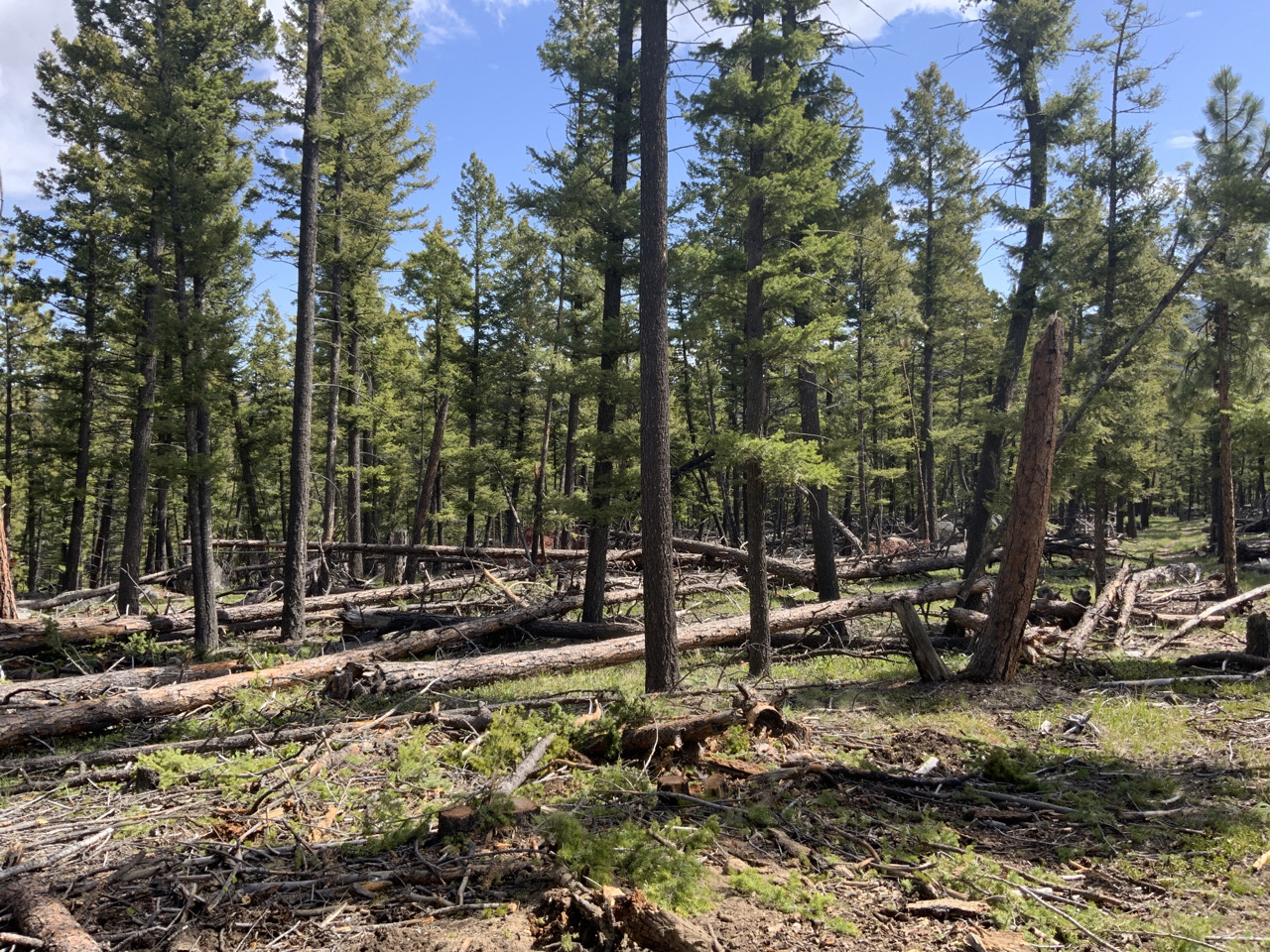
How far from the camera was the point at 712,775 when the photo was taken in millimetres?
6164

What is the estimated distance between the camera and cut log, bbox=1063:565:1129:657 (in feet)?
37.0

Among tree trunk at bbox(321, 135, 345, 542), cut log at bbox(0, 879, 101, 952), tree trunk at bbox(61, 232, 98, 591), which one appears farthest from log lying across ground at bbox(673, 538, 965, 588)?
tree trunk at bbox(61, 232, 98, 591)

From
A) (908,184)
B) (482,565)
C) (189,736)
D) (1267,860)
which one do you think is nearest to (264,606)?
(482,565)

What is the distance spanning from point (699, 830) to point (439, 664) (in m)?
6.51

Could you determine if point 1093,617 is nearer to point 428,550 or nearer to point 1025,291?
point 1025,291

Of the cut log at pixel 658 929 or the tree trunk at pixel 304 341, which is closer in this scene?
the cut log at pixel 658 929

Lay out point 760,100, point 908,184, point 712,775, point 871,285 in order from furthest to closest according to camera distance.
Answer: point 908,184 → point 871,285 → point 760,100 → point 712,775

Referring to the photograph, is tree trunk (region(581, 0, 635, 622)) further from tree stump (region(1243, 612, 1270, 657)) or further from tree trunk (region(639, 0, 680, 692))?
tree stump (region(1243, 612, 1270, 657))

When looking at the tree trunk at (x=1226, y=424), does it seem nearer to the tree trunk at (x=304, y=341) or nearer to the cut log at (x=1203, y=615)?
the cut log at (x=1203, y=615)

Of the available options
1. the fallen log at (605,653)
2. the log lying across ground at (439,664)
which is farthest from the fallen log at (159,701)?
the fallen log at (605,653)

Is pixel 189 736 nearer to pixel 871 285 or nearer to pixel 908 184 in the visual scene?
pixel 871 285

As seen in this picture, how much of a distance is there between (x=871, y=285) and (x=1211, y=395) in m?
10.7

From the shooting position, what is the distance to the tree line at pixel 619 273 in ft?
33.4

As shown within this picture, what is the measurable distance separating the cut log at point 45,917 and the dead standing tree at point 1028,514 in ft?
32.8
